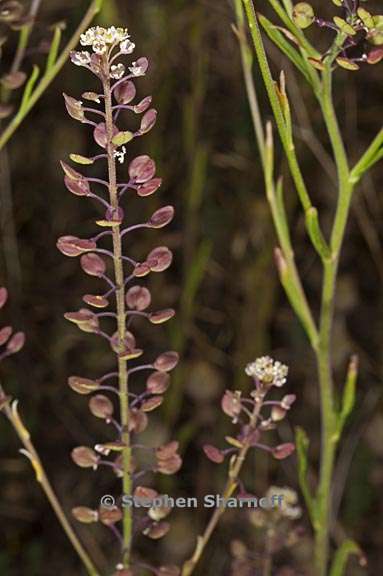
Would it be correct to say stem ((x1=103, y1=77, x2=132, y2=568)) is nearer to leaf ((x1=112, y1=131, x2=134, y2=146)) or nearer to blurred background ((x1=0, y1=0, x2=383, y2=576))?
leaf ((x1=112, y1=131, x2=134, y2=146))

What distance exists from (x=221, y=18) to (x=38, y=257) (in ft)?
1.26

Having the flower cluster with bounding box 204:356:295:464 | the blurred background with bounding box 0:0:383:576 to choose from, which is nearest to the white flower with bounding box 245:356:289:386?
the flower cluster with bounding box 204:356:295:464

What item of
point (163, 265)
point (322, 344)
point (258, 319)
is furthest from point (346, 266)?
point (163, 265)

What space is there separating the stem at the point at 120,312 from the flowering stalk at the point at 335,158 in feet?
0.33

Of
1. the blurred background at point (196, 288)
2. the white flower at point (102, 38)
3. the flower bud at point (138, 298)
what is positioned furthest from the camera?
the blurred background at point (196, 288)

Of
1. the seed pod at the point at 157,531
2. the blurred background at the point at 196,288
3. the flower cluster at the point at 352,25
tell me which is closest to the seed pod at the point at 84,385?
the seed pod at the point at 157,531

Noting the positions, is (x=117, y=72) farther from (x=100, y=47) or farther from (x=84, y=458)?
(x=84, y=458)

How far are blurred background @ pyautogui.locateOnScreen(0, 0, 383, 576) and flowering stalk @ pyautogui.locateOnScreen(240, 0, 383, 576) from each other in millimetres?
442

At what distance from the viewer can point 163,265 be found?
52 centimetres

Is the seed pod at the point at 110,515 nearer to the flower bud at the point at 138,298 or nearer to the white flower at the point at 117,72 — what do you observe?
the flower bud at the point at 138,298

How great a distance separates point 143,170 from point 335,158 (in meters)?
0.17

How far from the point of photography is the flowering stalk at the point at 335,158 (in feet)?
1.74

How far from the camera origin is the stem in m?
0.47

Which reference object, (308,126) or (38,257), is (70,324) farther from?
(308,126)
